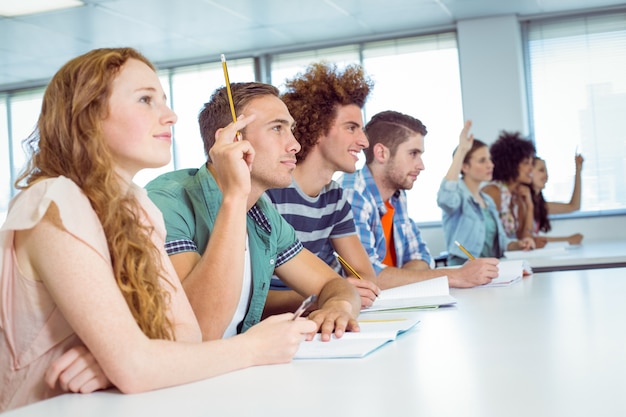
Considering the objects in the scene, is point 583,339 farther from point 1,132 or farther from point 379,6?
point 1,132

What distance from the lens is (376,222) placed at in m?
3.29

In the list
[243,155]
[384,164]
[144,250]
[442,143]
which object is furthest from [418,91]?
[144,250]

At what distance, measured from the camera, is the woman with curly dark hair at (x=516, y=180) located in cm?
561

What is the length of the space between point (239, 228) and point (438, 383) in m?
0.68

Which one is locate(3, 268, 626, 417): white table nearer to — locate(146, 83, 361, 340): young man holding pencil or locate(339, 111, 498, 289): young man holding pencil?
locate(146, 83, 361, 340): young man holding pencil

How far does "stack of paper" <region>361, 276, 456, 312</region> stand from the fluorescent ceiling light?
13.9ft

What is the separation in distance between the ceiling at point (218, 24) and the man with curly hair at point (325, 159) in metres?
3.13

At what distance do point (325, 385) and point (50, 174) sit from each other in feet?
1.96

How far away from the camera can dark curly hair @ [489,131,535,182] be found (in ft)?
18.9

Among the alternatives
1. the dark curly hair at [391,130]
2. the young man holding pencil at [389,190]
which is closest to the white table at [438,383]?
the young man holding pencil at [389,190]

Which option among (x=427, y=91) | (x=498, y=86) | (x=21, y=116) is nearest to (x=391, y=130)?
(x=498, y=86)

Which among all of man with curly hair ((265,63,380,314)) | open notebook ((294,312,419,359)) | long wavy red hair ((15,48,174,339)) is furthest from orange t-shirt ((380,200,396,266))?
long wavy red hair ((15,48,174,339))

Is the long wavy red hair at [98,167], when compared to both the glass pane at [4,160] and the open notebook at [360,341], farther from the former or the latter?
the glass pane at [4,160]

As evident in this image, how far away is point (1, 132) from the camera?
8.59 metres
